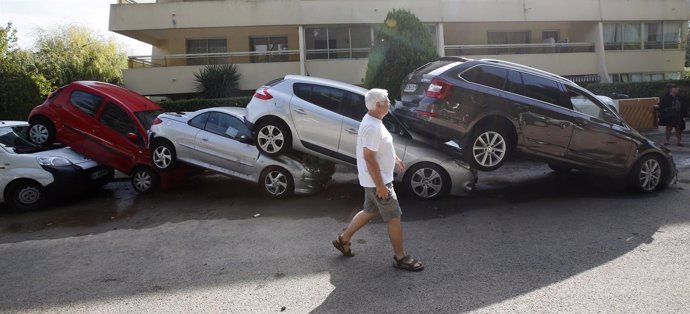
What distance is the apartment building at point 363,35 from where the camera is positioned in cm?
1906

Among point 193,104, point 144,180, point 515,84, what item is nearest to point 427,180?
point 515,84

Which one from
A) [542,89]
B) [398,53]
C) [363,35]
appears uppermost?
[363,35]

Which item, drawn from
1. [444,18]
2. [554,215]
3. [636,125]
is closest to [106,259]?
[554,215]

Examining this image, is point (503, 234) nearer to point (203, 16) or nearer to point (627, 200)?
point (627, 200)

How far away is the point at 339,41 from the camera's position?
67.0 ft

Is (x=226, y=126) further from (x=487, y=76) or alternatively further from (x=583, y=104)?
(x=583, y=104)

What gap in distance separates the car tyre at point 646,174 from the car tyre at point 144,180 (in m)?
7.61

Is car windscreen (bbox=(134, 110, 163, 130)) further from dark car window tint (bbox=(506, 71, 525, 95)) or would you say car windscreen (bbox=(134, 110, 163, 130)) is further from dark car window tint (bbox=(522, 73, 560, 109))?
dark car window tint (bbox=(522, 73, 560, 109))

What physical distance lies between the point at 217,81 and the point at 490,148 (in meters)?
13.9

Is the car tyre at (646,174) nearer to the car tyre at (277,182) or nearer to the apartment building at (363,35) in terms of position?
the car tyre at (277,182)

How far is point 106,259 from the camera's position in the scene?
5.05m

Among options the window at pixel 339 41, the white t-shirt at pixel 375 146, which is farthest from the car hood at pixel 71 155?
the window at pixel 339 41

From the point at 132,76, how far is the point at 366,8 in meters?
9.80

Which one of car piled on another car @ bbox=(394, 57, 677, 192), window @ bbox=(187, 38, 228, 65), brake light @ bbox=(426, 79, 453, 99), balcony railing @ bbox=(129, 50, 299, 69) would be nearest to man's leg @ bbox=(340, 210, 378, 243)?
car piled on another car @ bbox=(394, 57, 677, 192)
